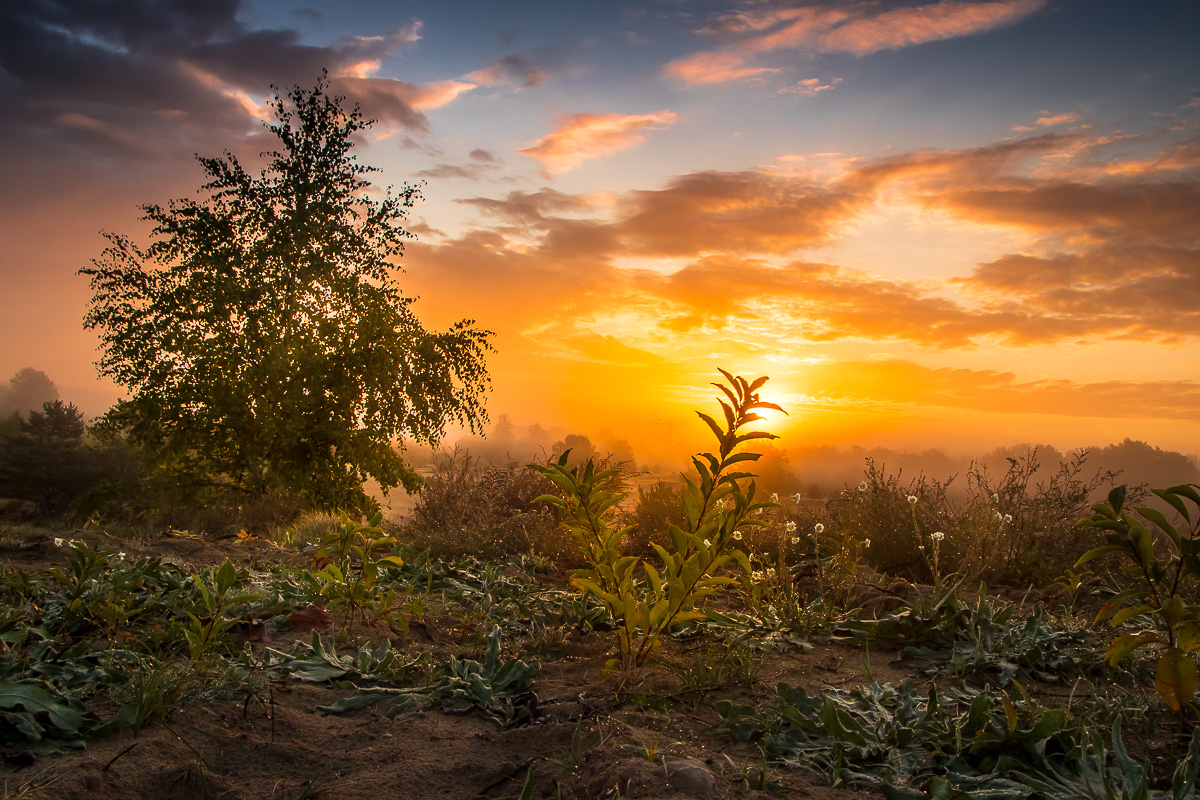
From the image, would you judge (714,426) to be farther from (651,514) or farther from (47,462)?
(47,462)

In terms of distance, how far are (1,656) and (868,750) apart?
3.33 meters

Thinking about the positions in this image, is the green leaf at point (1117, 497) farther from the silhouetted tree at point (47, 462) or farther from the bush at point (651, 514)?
the silhouetted tree at point (47, 462)

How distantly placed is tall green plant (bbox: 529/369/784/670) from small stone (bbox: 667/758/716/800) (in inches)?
35.3

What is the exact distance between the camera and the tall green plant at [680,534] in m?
2.85

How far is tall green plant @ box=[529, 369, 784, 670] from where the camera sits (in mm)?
2852

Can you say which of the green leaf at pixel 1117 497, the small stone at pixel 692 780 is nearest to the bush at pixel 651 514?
the green leaf at pixel 1117 497

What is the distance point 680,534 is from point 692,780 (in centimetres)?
112

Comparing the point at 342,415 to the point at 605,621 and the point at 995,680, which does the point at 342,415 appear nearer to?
the point at 605,621

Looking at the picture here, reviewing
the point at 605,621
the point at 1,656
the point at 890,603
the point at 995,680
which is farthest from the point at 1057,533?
the point at 1,656

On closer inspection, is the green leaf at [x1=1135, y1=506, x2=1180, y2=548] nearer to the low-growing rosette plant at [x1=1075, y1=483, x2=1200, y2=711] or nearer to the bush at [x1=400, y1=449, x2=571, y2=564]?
the low-growing rosette plant at [x1=1075, y1=483, x2=1200, y2=711]

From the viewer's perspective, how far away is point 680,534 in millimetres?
2852

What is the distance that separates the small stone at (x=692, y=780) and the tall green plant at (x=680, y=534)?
0.90m

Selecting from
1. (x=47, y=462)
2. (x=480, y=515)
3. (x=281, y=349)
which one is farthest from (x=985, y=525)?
(x=47, y=462)

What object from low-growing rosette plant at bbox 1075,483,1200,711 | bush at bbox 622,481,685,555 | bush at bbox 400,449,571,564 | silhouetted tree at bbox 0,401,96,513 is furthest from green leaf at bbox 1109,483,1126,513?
silhouetted tree at bbox 0,401,96,513
